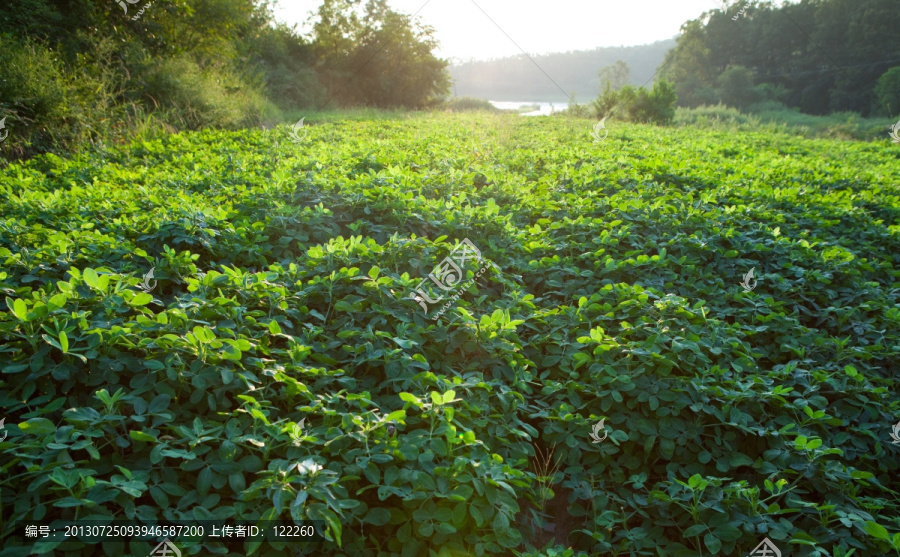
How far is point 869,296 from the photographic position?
12.5 ft

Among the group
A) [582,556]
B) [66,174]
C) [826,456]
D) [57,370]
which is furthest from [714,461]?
[66,174]

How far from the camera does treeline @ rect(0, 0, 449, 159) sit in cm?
712

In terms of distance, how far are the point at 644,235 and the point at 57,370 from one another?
13.6 ft

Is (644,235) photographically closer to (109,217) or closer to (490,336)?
(490,336)
